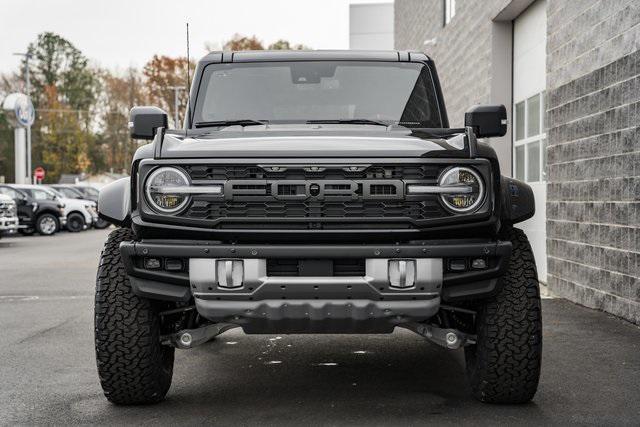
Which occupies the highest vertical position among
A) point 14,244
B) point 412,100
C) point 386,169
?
point 412,100

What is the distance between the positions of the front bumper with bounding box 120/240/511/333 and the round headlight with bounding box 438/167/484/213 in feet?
0.67

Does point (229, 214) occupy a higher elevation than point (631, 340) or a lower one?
higher

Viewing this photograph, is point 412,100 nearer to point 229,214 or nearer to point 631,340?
point 229,214

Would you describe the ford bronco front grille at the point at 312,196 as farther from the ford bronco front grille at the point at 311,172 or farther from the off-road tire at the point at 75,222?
the off-road tire at the point at 75,222

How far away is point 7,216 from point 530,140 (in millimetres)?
14720

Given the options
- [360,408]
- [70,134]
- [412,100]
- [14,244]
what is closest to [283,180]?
[360,408]

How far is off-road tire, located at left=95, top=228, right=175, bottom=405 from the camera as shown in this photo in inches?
201

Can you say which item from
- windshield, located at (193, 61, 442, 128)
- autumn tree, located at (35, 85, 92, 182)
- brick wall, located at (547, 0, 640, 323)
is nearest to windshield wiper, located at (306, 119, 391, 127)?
windshield, located at (193, 61, 442, 128)

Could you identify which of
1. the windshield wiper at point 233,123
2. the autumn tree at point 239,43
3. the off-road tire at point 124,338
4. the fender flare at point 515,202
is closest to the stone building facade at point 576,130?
the fender flare at point 515,202

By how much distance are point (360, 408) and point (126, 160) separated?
72.4 m

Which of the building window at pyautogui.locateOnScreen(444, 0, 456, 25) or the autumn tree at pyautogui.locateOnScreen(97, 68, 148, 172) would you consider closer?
the building window at pyautogui.locateOnScreen(444, 0, 456, 25)

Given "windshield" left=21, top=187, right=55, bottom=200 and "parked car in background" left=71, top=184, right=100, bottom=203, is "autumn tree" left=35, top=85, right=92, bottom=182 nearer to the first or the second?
"parked car in background" left=71, top=184, right=100, bottom=203

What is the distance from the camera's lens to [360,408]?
529 cm

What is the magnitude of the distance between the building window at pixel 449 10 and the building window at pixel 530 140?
6.31 m
